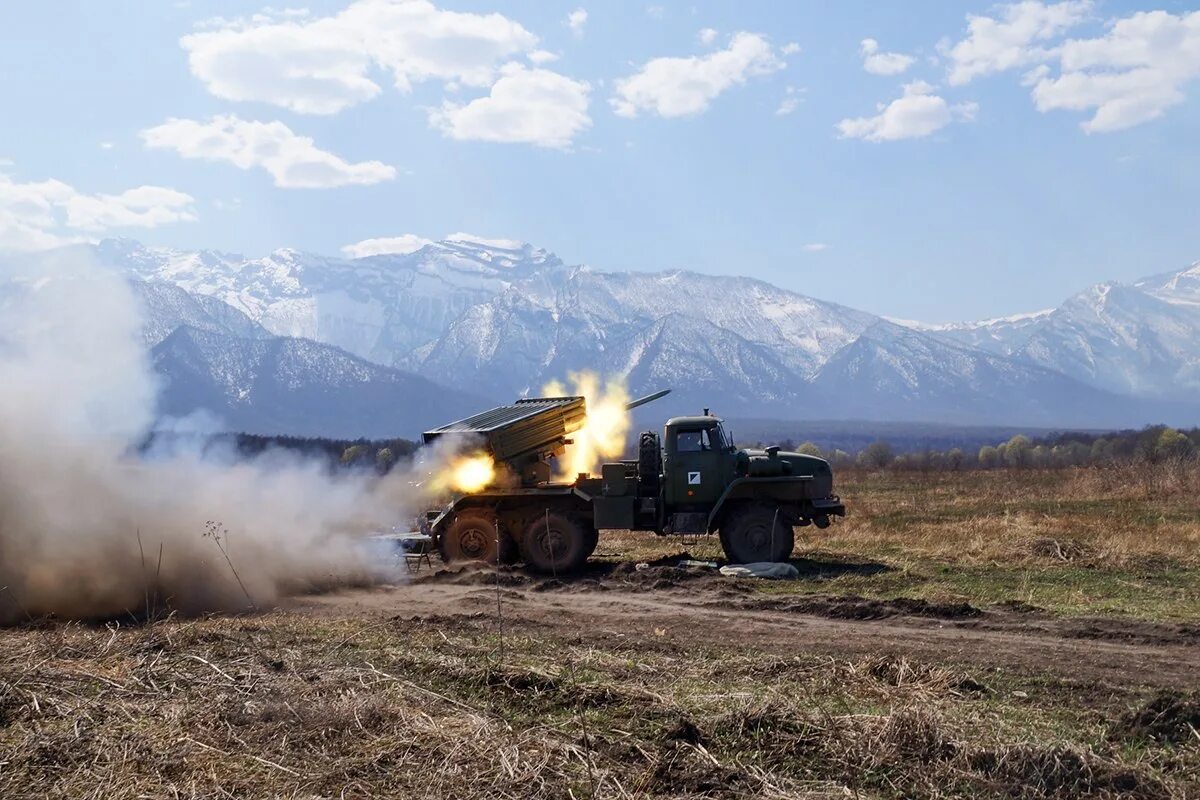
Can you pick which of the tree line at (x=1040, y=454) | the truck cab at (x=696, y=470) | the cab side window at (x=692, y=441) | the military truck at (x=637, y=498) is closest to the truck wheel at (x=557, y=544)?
the military truck at (x=637, y=498)

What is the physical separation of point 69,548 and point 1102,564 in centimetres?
1724

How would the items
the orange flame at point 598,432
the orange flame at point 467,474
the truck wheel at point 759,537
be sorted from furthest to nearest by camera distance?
the orange flame at point 598,432 → the orange flame at point 467,474 → the truck wheel at point 759,537

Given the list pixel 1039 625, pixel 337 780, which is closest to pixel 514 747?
pixel 337 780

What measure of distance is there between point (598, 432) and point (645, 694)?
1437 cm

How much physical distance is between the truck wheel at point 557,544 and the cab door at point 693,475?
193 centimetres

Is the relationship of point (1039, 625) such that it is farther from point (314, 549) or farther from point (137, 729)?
point (314, 549)

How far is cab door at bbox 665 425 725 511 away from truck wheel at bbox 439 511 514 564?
3763mm

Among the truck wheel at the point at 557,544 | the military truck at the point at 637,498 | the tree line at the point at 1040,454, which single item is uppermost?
the military truck at the point at 637,498

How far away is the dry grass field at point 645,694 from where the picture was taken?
7.61 meters

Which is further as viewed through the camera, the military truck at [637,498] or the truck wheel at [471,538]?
the truck wheel at [471,538]

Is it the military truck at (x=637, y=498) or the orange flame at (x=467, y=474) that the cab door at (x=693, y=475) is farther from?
the orange flame at (x=467, y=474)

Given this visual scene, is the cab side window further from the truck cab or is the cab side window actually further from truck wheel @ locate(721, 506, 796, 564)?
truck wheel @ locate(721, 506, 796, 564)

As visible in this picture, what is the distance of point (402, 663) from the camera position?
11.3 meters

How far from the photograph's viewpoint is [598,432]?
2383 cm
